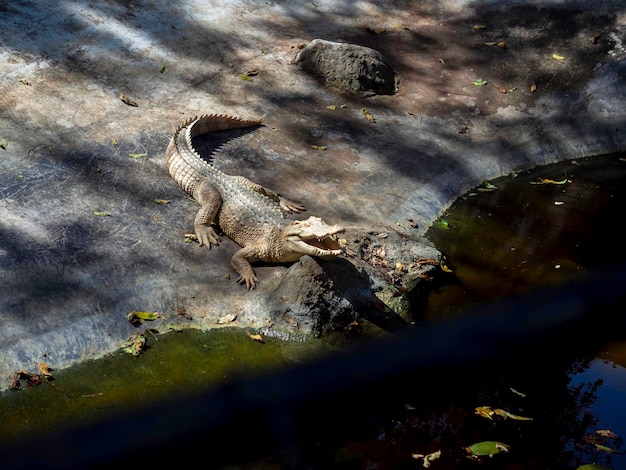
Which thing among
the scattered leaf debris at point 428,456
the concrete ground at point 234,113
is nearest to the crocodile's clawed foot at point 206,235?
the concrete ground at point 234,113

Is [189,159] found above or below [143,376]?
above

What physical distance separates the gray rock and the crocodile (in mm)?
2641

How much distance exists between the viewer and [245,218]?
20.9 ft

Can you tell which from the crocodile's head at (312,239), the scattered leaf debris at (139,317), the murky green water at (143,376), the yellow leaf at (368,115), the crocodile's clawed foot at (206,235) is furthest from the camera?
the yellow leaf at (368,115)

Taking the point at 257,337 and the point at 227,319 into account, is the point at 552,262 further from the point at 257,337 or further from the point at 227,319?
the point at 227,319

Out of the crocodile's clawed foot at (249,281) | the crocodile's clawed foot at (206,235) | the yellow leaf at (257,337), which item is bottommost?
the yellow leaf at (257,337)

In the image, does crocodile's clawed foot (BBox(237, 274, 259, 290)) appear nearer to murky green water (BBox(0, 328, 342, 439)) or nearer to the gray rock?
murky green water (BBox(0, 328, 342, 439))

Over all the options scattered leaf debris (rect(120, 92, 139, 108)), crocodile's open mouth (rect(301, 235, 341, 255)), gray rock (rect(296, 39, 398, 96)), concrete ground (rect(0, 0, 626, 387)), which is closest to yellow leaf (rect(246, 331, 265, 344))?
concrete ground (rect(0, 0, 626, 387))

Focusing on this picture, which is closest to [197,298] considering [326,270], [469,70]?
[326,270]

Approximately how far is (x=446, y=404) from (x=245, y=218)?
11.8 ft

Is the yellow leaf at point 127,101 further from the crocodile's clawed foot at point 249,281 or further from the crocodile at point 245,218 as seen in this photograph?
the crocodile's clawed foot at point 249,281

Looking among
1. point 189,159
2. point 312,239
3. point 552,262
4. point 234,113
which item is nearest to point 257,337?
point 312,239

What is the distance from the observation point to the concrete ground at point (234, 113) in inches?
216

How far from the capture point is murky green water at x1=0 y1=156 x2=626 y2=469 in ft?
13.8
